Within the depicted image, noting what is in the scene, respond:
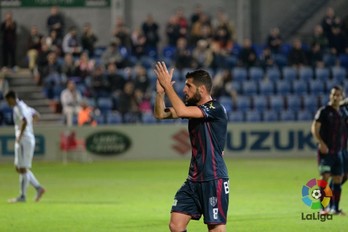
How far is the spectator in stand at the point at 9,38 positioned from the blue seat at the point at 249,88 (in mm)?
7915

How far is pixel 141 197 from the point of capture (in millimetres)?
17203

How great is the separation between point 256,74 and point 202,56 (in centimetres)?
192

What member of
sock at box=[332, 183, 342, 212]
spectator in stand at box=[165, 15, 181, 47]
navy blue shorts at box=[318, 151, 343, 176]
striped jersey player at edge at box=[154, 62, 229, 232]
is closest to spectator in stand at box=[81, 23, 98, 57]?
spectator in stand at box=[165, 15, 181, 47]

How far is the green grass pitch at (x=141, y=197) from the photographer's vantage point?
1305 cm

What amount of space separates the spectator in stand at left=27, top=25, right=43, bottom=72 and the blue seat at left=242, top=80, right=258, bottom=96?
22.9ft

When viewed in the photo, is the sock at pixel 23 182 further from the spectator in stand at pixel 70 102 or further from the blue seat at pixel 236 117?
the blue seat at pixel 236 117

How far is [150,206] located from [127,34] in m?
16.3

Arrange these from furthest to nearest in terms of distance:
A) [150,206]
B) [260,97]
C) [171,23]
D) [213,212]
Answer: [171,23] < [260,97] < [150,206] < [213,212]

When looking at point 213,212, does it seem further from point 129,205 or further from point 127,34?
point 127,34

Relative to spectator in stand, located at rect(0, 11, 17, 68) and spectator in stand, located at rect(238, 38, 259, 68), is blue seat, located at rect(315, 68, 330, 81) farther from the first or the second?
spectator in stand, located at rect(0, 11, 17, 68)

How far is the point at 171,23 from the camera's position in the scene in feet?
105

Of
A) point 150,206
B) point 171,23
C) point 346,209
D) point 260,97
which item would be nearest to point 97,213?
point 150,206

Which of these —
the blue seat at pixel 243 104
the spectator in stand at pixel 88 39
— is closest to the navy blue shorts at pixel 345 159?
the blue seat at pixel 243 104

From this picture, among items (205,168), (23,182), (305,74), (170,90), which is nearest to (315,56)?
(305,74)
